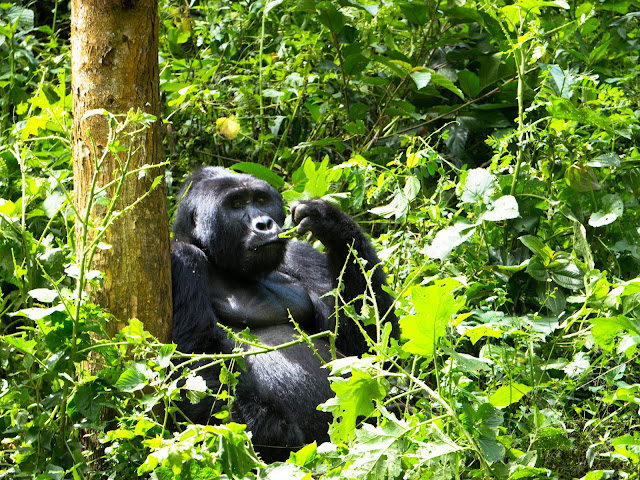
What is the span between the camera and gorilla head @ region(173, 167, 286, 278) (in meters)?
3.64

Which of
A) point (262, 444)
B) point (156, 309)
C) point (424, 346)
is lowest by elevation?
point (262, 444)

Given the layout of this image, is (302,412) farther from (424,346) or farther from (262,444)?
(424,346)

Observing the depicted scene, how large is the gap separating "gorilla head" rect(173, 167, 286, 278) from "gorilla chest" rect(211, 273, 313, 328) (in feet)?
0.27

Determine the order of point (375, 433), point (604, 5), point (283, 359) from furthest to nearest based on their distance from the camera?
point (604, 5) → point (283, 359) → point (375, 433)

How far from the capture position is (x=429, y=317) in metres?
2.07

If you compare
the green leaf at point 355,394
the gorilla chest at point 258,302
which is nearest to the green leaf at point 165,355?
the green leaf at point 355,394

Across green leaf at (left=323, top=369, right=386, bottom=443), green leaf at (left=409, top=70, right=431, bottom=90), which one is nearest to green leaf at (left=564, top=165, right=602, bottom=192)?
green leaf at (left=409, top=70, right=431, bottom=90)

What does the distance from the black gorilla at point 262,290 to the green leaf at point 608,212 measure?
1.00 m

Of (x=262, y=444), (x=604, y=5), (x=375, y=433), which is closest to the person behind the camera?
(x=375, y=433)

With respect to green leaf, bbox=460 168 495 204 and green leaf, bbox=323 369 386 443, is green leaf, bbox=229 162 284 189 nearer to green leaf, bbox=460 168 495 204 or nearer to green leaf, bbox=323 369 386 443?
green leaf, bbox=460 168 495 204

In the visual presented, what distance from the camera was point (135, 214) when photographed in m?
2.90

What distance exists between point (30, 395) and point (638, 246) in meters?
2.59

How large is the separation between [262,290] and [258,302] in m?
0.09

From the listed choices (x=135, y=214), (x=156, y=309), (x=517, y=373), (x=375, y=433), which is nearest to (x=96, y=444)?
(x=156, y=309)
